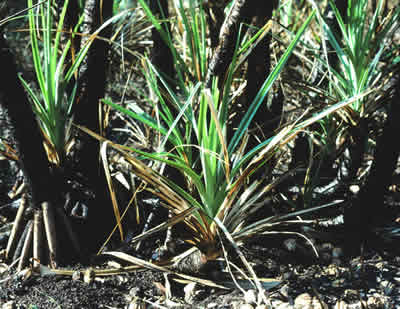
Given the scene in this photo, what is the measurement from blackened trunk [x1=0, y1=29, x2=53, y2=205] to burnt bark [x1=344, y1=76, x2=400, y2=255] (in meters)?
0.89

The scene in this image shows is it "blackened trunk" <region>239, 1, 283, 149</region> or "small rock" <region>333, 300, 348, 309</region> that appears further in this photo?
"blackened trunk" <region>239, 1, 283, 149</region>

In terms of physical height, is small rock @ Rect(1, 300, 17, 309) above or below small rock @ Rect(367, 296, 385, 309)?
above

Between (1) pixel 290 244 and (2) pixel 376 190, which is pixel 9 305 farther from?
(2) pixel 376 190

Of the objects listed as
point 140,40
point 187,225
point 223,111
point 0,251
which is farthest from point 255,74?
point 140,40

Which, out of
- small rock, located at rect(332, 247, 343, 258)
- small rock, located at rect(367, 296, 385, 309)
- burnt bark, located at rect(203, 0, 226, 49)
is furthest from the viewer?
burnt bark, located at rect(203, 0, 226, 49)

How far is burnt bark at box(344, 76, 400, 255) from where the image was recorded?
1.12 metres

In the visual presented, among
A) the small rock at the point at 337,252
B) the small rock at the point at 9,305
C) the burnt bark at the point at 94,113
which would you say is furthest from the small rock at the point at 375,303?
the small rock at the point at 9,305

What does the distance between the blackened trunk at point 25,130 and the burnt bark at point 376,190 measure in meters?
0.89

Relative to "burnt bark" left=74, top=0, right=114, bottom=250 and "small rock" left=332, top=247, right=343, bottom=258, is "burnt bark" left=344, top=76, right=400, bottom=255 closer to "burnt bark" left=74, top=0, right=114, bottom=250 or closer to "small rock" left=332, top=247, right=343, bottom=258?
"small rock" left=332, top=247, right=343, bottom=258

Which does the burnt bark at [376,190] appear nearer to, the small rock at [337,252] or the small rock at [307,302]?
the small rock at [337,252]

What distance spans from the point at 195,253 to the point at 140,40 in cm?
160

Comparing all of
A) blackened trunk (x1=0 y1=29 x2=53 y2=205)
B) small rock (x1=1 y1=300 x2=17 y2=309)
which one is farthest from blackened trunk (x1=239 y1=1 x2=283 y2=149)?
small rock (x1=1 y1=300 x2=17 y2=309)

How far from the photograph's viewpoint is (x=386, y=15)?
1591mm

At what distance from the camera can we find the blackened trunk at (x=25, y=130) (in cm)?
110
